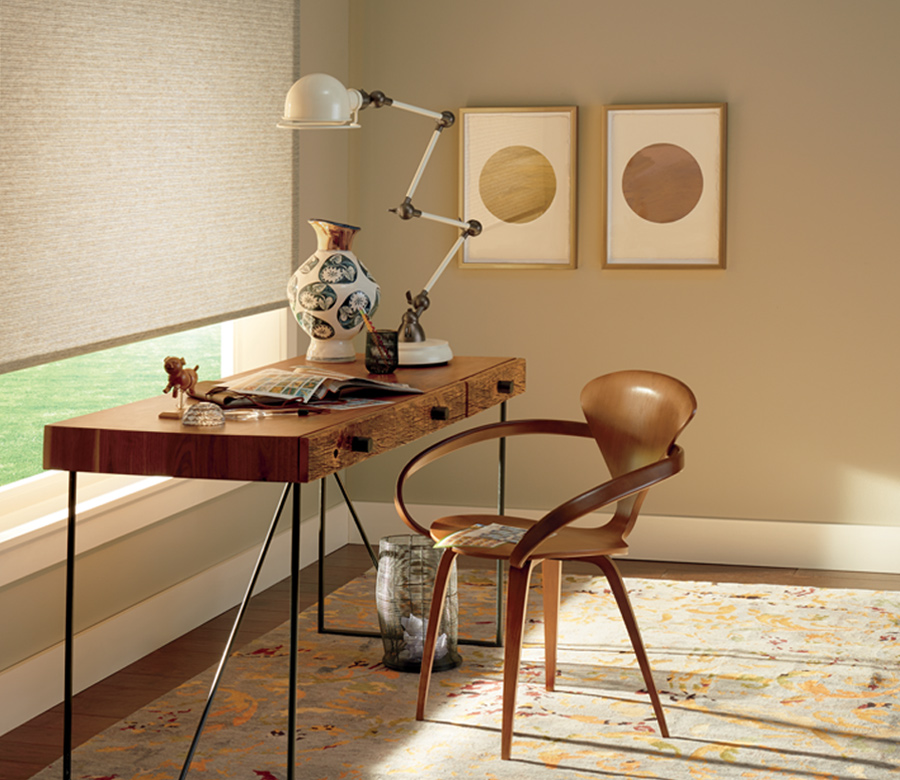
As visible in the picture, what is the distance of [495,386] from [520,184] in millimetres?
1542

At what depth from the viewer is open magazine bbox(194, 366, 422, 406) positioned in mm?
2672

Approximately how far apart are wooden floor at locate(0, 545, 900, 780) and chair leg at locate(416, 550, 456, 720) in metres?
0.72

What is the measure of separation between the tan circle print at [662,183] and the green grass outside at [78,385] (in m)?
1.63

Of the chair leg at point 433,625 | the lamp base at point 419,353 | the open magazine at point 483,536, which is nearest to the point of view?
the open magazine at point 483,536

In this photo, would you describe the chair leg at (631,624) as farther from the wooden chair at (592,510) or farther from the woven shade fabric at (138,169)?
the woven shade fabric at (138,169)

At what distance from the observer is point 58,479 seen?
10.5 ft

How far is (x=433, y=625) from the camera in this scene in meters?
3.02

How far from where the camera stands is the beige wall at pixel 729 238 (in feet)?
14.5

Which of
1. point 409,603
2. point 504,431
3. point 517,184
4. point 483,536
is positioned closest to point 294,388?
point 483,536

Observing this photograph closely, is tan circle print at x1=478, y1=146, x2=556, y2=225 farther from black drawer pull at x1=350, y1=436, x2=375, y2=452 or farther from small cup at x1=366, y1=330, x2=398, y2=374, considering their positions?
black drawer pull at x1=350, y1=436, x2=375, y2=452

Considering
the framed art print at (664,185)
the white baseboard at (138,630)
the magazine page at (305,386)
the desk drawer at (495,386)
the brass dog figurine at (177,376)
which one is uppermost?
the framed art print at (664,185)

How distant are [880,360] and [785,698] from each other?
174 centimetres

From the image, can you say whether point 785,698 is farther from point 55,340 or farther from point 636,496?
point 55,340

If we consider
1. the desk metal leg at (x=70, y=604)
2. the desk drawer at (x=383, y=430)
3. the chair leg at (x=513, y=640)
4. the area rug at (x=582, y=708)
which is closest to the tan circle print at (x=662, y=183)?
the area rug at (x=582, y=708)
